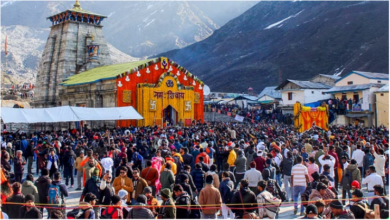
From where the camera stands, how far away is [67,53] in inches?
1421

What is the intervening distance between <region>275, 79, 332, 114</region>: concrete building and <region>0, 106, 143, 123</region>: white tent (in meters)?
22.9

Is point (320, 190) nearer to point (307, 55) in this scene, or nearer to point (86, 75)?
point (86, 75)

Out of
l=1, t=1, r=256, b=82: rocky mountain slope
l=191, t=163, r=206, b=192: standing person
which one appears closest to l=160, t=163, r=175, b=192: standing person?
l=191, t=163, r=206, b=192: standing person

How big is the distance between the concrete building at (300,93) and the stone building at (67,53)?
21211 millimetres

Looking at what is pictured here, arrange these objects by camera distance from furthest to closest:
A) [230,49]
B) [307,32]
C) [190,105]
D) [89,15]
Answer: [230,49]
[307,32]
[89,15]
[190,105]

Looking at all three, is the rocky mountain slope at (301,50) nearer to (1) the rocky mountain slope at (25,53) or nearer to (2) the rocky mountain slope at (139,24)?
(1) the rocky mountain slope at (25,53)

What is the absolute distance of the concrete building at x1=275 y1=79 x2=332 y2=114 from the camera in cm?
4122

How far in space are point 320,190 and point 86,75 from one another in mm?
29088

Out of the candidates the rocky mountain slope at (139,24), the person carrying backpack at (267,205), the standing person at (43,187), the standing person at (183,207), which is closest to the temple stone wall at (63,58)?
the standing person at (43,187)

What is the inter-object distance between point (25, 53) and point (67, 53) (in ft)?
280

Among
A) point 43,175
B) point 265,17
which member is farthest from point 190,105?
point 265,17

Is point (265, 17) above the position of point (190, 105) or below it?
above

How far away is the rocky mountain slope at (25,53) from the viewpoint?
89412 millimetres

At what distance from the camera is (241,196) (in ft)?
24.2
